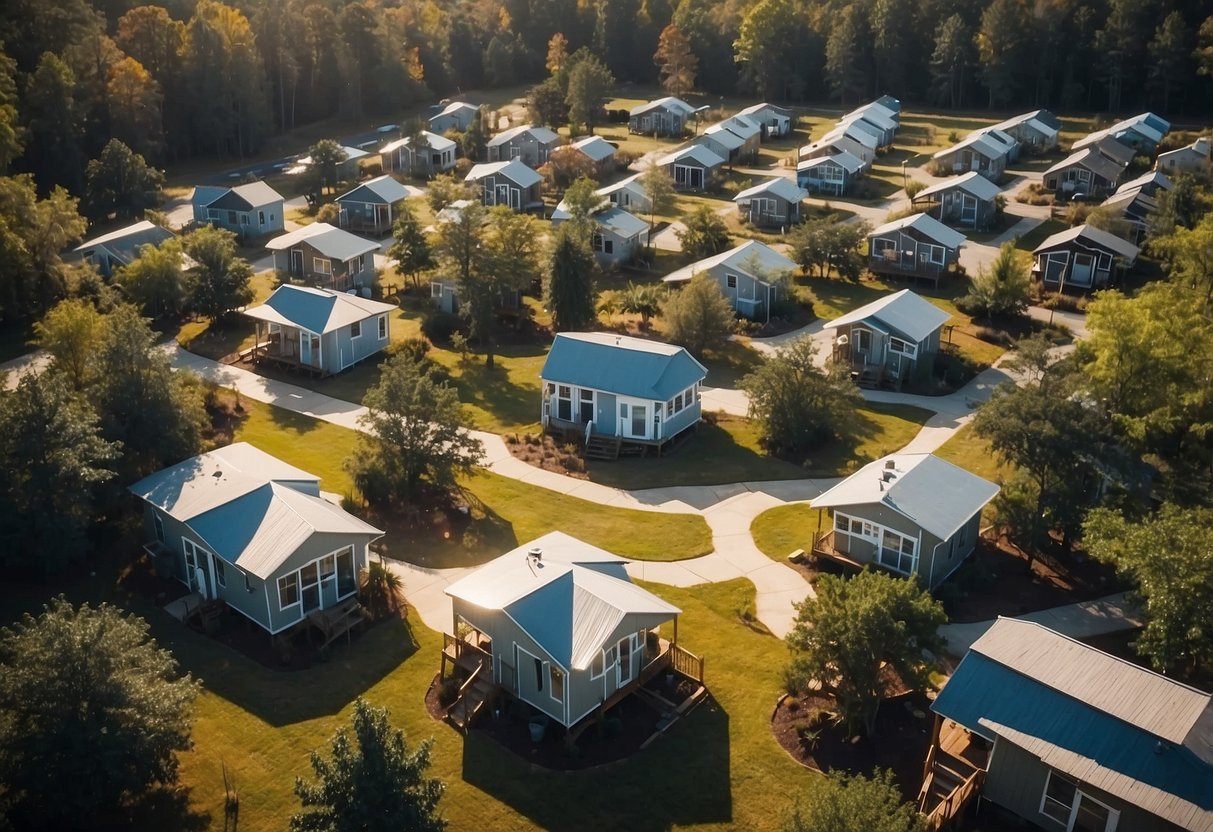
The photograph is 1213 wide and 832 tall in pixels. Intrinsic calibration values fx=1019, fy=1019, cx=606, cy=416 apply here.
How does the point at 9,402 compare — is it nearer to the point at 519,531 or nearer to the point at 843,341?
the point at 519,531

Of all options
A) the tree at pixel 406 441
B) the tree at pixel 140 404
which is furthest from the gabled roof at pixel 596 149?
the tree at pixel 140 404

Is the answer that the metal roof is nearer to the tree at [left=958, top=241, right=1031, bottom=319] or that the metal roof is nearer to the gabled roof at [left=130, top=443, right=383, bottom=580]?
the tree at [left=958, top=241, right=1031, bottom=319]

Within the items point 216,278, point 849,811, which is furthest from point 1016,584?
point 216,278

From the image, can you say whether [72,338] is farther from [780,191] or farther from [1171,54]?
[1171,54]

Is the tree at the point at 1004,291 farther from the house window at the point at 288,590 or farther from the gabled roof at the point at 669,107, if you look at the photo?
the gabled roof at the point at 669,107

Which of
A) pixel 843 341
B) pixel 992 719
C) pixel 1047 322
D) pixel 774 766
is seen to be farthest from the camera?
pixel 1047 322

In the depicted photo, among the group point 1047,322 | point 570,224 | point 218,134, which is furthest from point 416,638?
point 218,134
